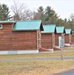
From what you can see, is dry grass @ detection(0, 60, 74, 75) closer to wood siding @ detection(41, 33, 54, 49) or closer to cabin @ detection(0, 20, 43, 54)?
cabin @ detection(0, 20, 43, 54)

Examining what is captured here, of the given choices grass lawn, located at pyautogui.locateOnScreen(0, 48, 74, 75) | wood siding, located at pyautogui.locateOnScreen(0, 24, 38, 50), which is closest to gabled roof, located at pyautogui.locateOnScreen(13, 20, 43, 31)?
wood siding, located at pyautogui.locateOnScreen(0, 24, 38, 50)

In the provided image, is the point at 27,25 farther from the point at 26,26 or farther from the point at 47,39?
the point at 47,39

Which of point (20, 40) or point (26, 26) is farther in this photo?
point (26, 26)

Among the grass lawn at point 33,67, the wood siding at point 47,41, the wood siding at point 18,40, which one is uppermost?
the grass lawn at point 33,67

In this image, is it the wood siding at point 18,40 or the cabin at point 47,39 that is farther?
the cabin at point 47,39

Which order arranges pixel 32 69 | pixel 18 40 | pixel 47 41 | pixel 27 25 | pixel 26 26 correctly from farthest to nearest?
pixel 47 41, pixel 27 25, pixel 26 26, pixel 18 40, pixel 32 69

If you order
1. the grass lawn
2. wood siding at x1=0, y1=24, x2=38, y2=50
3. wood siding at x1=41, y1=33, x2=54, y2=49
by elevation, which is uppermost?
the grass lawn

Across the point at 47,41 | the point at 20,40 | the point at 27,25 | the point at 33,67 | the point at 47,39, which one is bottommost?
the point at 47,41

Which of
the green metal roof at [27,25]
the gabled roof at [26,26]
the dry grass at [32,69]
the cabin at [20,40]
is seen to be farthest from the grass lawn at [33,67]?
the green metal roof at [27,25]

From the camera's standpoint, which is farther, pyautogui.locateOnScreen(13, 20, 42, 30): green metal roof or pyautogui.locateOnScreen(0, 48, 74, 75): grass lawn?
pyautogui.locateOnScreen(13, 20, 42, 30): green metal roof

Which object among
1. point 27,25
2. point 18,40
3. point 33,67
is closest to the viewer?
point 33,67

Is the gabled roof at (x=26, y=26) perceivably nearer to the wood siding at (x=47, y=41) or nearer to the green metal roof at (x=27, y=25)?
the green metal roof at (x=27, y=25)

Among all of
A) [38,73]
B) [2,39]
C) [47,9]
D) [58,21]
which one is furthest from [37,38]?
[47,9]

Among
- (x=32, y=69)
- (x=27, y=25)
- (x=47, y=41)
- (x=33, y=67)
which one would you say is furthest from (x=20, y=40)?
(x=32, y=69)
